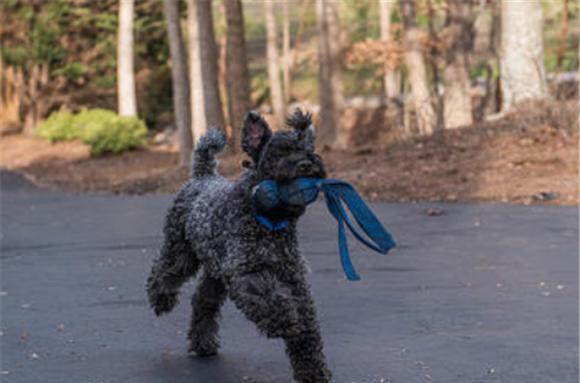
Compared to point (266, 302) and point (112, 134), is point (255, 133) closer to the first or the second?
point (266, 302)

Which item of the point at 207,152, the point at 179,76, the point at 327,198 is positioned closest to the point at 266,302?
the point at 327,198

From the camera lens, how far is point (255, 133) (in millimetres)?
7004

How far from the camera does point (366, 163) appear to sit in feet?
71.6

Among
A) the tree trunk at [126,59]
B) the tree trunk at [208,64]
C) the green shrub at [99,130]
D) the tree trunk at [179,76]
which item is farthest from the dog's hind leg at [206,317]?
the tree trunk at [126,59]

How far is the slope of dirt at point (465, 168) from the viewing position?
1789 centimetres

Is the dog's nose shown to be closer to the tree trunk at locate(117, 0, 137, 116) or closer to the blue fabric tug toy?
the blue fabric tug toy

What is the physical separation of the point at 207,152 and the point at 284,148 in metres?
1.75

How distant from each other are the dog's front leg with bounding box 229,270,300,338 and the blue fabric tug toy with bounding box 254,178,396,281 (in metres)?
0.32

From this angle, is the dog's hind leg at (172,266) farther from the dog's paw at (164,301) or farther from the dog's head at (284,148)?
the dog's head at (284,148)

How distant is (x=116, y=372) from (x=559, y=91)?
16788 millimetres

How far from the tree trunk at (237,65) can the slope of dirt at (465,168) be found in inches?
92.1

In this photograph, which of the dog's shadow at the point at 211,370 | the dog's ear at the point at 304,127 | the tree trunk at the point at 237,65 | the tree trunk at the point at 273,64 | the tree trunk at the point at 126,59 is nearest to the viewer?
the dog's ear at the point at 304,127

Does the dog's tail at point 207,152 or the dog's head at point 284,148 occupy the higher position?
the dog's head at point 284,148

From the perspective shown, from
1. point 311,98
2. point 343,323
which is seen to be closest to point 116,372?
point 343,323
